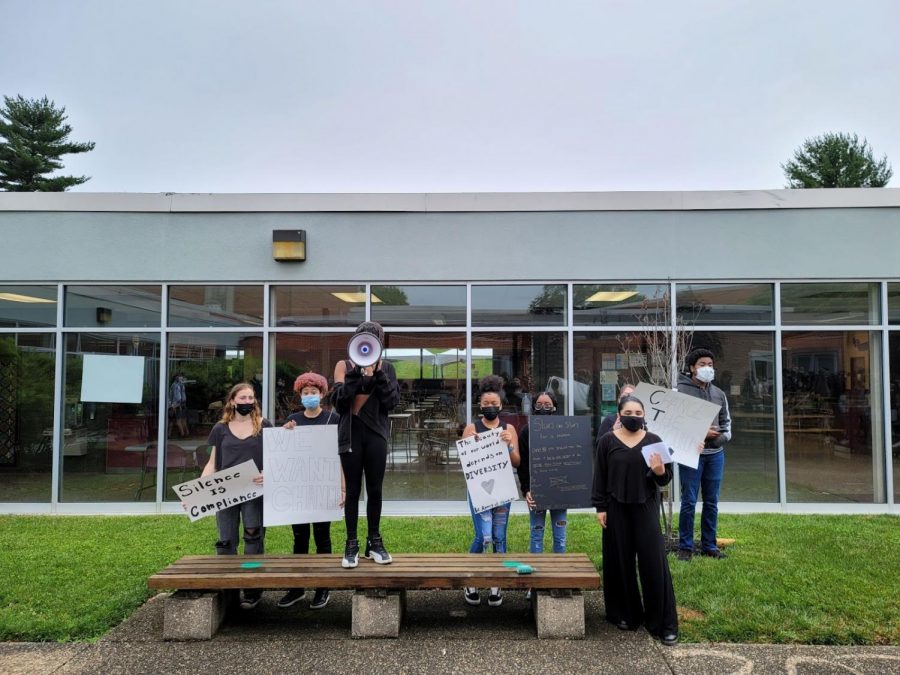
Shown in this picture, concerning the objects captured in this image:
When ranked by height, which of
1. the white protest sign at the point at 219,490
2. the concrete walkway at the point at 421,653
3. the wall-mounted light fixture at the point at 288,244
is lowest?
the concrete walkway at the point at 421,653

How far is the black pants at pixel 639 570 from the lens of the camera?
4.59 metres

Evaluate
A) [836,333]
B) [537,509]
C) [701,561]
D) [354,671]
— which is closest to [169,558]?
[354,671]

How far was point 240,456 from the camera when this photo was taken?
5.19 m

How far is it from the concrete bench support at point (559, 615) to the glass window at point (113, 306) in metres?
7.13

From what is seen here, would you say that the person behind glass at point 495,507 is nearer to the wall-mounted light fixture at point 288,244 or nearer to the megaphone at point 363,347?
the megaphone at point 363,347

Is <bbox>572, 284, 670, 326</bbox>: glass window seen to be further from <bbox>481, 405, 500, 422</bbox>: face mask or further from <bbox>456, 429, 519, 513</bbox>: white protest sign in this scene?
<bbox>456, 429, 519, 513</bbox>: white protest sign

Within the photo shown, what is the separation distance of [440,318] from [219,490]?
15.6 ft

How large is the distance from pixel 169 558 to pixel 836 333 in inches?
357

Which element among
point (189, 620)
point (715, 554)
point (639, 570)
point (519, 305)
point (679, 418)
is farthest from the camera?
point (519, 305)

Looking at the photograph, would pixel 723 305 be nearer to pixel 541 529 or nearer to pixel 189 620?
pixel 541 529

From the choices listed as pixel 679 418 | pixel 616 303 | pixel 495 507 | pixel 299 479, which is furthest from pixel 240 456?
pixel 616 303

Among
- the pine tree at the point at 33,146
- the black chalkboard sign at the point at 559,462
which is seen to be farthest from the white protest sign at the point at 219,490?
the pine tree at the point at 33,146

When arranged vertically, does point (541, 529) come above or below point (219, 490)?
below

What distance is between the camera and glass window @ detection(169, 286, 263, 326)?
9297mm
